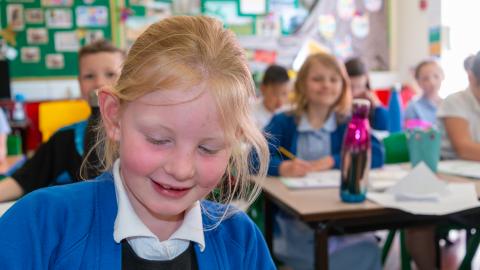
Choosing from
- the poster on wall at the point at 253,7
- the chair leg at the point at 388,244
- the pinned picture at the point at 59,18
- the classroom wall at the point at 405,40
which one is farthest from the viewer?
the classroom wall at the point at 405,40

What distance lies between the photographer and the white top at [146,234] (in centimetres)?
76

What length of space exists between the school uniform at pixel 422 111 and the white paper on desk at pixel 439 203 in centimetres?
216

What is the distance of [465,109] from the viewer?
2.32 meters

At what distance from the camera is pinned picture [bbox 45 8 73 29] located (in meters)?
4.40

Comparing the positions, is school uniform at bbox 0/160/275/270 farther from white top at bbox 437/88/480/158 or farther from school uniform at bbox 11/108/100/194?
white top at bbox 437/88/480/158

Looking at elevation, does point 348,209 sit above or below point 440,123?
below

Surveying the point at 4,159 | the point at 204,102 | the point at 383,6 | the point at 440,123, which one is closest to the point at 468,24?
the point at 383,6

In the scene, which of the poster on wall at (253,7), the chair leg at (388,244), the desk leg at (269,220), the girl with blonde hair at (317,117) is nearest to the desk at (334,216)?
the desk leg at (269,220)

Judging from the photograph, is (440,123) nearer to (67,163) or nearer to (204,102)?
(67,163)

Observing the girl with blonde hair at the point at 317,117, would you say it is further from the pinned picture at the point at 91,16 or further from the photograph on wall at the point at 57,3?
the photograph on wall at the point at 57,3

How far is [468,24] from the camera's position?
4.57m

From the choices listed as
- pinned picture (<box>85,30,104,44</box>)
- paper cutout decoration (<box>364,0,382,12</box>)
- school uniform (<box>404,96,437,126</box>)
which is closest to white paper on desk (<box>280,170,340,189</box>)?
school uniform (<box>404,96,437,126</box>)

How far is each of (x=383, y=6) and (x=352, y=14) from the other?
394 mm

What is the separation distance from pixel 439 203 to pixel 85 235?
1157 mm
